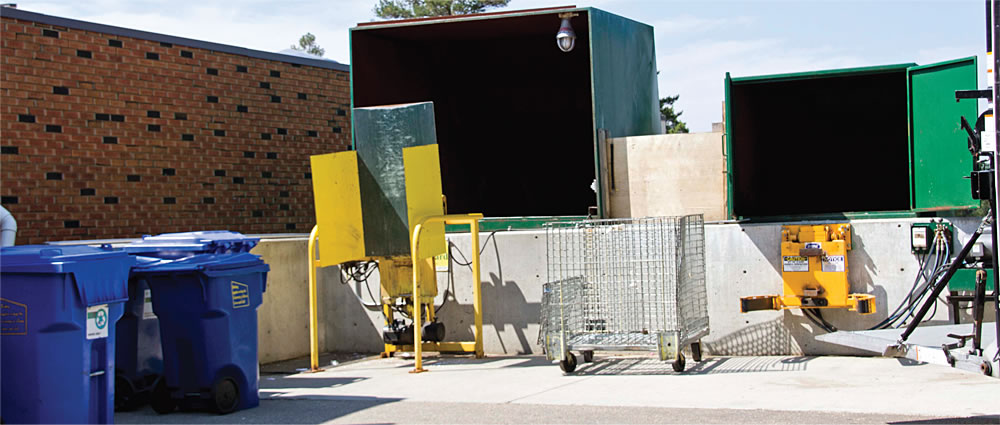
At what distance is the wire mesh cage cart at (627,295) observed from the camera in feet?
28.1

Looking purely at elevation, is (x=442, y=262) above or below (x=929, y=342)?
above

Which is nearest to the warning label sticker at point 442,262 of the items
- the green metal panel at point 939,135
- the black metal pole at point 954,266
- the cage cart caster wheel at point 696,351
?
the cage cart caster wheel at point 696,351

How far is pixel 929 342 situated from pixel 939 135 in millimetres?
3504

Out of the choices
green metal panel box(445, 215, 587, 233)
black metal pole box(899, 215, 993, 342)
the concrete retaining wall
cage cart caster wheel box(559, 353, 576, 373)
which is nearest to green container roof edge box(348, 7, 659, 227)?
green metal panel box(445, 215, 587, 233)

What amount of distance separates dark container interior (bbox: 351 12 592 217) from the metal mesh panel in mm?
4944

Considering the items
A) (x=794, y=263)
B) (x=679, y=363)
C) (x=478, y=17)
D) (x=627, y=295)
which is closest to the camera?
(x=679, y=363)

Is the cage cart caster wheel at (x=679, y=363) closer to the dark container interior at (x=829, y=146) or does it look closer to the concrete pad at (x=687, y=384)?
the concrete pad at (x=687, y=384)

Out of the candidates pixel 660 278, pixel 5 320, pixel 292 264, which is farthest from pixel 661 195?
pixel 5 320

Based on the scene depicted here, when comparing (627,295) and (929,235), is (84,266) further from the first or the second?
(929,235)

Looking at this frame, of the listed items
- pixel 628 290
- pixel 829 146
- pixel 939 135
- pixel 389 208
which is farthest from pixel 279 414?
pixel 829 146

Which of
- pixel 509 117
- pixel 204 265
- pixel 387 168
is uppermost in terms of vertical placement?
pixel 509 117

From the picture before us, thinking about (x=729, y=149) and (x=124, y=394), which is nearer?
(x=124, y=394)

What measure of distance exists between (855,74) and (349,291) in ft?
19.9

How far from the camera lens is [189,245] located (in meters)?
7.93
